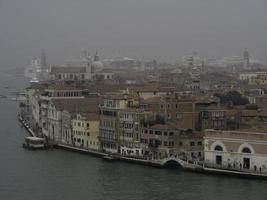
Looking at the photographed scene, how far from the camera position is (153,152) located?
15.0 meters

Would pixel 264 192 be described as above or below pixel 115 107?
below

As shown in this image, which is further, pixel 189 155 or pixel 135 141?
pixel 135 141

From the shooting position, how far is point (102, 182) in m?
12.6

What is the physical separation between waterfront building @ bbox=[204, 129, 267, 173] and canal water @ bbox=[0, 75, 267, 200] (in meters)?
0.51

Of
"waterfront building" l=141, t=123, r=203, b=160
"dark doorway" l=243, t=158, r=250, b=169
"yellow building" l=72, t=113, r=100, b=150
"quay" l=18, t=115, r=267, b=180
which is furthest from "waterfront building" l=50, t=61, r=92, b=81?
"dark doorway" l=243, t=158, r=250, b=169

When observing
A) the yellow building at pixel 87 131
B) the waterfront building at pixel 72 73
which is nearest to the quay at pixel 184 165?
the yellow building at pixel 87 131

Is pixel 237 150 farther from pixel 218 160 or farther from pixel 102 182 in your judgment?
pixel 102 182

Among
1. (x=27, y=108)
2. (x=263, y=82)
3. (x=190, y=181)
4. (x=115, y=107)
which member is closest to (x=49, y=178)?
(x=190, y=181)

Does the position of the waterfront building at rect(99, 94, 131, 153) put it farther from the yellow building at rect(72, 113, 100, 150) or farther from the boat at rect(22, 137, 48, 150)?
the boat at rect(22, 137, 48, 150)

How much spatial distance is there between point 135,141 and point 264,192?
450 cm

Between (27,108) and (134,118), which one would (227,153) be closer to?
(134,118)

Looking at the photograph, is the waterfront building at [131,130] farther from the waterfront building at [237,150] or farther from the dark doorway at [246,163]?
the dark doorway at [246,163]

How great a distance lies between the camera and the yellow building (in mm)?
16828

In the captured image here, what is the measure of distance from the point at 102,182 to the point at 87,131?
174 inches
